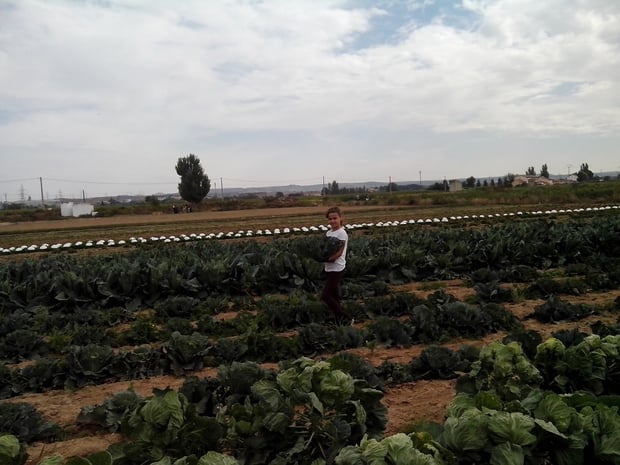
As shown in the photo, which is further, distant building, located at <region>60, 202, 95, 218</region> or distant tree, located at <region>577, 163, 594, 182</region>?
distant tree, located at <region>577, 163, 594, 182</region>

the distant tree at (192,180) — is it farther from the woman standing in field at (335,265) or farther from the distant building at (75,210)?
the woman standing in field at (335,265)

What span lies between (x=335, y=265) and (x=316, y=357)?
1.47m

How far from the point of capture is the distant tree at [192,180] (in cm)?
6894

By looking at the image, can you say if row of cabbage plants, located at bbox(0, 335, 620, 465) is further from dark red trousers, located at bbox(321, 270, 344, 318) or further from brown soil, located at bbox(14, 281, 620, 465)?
dark red trousers, located at bbox(321, 270, 344, 318)

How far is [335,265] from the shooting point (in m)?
7.15

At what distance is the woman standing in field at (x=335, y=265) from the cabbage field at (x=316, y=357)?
357mm

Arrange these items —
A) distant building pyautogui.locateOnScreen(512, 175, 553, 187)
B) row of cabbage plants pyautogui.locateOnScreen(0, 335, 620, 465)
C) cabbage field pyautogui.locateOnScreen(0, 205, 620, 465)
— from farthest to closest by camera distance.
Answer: distant building pyautogui.locateOnScreen(512, 175, 553, 187), cabbage field pyautogui.locateOnScreen(0, 205, 620, 465), row of cabbage plants pyautogui.locateOnScreen(0, 335, 620, 465)

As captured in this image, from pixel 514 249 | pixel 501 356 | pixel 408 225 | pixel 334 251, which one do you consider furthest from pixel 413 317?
pixel 408 225

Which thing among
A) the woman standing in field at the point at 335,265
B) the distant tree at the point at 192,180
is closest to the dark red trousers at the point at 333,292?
the woman standing in field at the point at 335,265

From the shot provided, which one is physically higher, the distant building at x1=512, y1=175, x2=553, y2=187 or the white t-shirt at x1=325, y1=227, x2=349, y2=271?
the distant building at x1=512, y1=175, x2=553, y2=187

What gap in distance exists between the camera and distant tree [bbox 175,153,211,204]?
6894 centimetres

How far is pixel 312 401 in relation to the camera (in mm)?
2719

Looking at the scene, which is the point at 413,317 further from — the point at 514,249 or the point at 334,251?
the point at 514,249

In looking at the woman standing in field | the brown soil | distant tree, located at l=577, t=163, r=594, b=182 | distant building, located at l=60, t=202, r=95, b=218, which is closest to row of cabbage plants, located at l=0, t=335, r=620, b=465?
the brown soil
